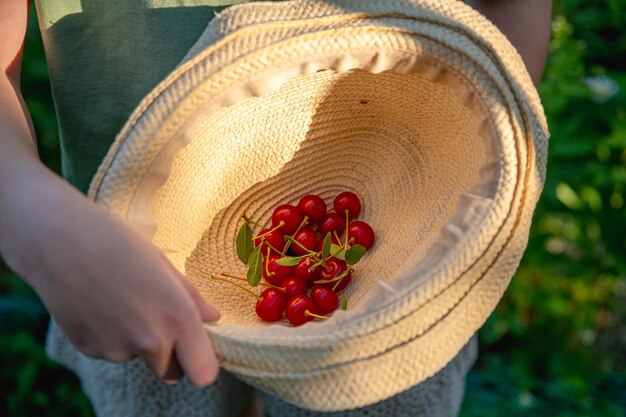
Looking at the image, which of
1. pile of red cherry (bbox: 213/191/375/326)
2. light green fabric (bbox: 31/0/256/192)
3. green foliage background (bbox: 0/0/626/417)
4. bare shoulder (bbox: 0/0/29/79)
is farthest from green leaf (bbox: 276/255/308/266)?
green foliage background (bbox: 0/0/626/417)

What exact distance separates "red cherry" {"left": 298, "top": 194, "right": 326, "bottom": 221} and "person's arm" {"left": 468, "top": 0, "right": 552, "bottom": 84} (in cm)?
30

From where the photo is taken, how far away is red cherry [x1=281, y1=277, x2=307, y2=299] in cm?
86

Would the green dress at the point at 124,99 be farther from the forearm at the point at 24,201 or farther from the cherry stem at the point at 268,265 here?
the forearm at the point at 24,201

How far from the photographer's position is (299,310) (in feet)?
2.64

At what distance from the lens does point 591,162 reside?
1408 millimetres

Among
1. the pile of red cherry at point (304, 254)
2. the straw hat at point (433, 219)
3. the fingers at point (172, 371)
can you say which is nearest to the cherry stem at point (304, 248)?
the pile of red cherry at point (304, 254)

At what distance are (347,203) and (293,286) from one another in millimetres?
126

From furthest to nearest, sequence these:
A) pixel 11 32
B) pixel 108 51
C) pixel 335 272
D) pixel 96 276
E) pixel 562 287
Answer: pixel 562 287 < pixel 335 272 < pixel 108 51 < pixel 11 32 < pixel 96 276

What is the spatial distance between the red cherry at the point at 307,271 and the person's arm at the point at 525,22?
35cm

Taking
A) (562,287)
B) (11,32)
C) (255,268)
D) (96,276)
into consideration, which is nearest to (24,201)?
(96,276)

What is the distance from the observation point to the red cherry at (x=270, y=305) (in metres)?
0.79

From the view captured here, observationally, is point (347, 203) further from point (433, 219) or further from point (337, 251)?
point (433, 219)

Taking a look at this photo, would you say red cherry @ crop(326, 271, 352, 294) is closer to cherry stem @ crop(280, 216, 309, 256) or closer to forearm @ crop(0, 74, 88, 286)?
cherry stem @ crop(280, 216, 309, 256)

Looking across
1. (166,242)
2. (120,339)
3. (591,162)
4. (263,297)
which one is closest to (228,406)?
(263,297)
